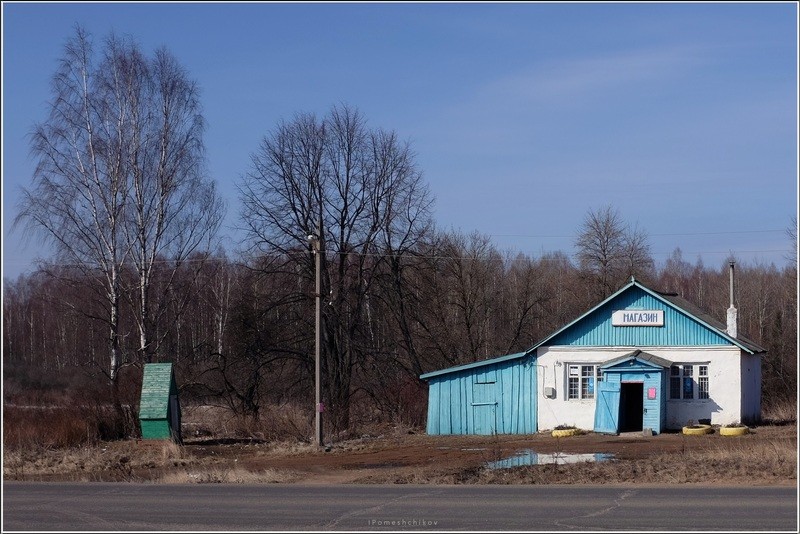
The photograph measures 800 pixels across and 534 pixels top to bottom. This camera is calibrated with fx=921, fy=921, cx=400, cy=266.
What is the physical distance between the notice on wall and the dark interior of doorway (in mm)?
2468

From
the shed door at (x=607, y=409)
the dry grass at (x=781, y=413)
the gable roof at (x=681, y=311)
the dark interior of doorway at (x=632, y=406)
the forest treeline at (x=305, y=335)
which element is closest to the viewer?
the shed door at (x=607, y=409)

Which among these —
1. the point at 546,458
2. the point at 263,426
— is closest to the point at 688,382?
the point at 546,458

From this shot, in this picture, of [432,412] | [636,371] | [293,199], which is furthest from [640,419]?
[293,199]

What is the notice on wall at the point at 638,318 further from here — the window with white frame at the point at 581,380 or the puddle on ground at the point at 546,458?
the puddle on ground at the point at 546,458

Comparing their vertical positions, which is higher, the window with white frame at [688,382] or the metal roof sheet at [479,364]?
the metal roof sheet at [479,364]

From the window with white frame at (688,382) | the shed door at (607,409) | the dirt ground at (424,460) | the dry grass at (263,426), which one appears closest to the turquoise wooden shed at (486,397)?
the dirt ground at (424,460)

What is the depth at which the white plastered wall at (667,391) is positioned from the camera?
35.9 m

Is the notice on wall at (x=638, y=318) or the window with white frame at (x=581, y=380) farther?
the window with white frame at (x=581, y=380)

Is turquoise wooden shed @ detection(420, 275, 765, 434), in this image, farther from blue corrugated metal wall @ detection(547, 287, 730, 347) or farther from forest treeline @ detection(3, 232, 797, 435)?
forest treeline @ detection(3, 232, 797, 435)

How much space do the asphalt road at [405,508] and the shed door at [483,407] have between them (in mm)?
20081

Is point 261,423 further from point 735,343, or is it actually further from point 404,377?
point 735,343

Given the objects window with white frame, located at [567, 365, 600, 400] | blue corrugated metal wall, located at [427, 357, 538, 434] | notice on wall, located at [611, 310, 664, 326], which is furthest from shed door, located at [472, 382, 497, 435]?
notice on wall, located at [611, 310, 664, 326]

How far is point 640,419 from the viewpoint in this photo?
126 ft

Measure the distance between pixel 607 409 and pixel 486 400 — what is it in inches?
207
